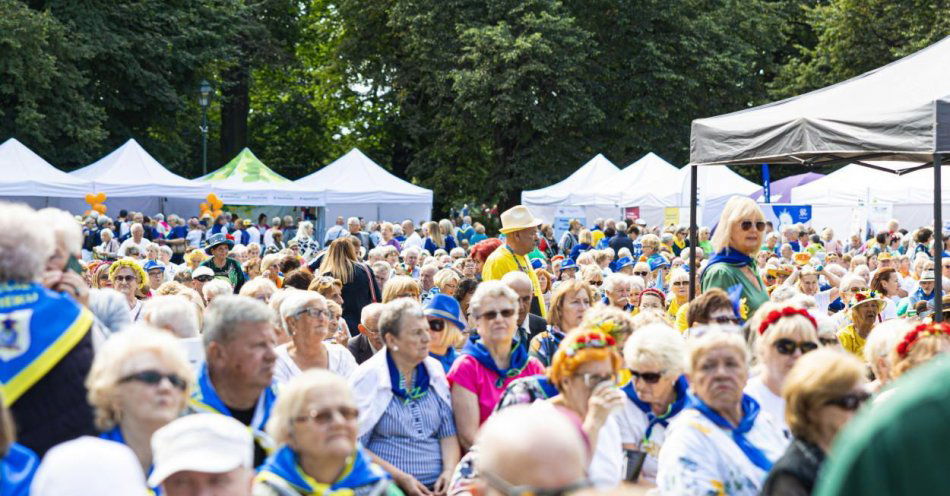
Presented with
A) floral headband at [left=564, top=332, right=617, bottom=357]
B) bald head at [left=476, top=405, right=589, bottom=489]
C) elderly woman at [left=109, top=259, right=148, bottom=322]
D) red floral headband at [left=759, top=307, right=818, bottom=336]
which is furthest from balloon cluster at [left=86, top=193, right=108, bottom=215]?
bald head at [left=476, top=405, right=589, bottom=489]

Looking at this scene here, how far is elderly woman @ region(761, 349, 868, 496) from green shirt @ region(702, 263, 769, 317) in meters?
3.04

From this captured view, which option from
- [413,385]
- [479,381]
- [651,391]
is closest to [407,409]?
[413,385]

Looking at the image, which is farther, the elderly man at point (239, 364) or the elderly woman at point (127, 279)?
the elderly woman at point (127, 279)

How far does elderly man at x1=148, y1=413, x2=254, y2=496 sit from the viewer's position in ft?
9.59

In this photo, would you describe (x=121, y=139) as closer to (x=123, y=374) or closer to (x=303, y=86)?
(x=303, y=86)

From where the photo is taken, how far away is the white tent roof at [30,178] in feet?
72.8

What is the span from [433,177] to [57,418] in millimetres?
33569

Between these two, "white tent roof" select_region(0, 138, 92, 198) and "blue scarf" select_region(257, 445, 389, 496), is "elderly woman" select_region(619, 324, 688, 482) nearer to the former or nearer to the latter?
"blue scarf" select_region(257, 445, 389, 496)

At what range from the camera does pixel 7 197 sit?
76.5ft

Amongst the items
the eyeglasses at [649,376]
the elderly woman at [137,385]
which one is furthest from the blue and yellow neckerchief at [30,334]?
the eyeglasses at [649,376]

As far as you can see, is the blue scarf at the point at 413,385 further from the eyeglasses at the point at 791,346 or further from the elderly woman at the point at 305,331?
the eyeglasses at the point at 791,346

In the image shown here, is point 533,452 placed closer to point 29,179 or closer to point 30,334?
point 30,334

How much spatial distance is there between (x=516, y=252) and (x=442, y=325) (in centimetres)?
239

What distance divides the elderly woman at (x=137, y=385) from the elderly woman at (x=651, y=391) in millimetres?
1988
